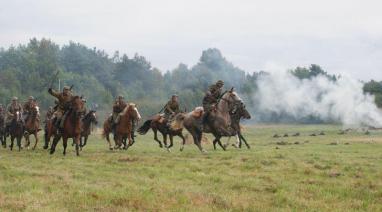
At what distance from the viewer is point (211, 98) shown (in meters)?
25.8

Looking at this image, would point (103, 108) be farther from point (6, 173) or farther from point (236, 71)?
point (6, 173)

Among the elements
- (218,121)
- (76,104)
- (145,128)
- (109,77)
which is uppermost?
(109,77)

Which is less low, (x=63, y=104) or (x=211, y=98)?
(x=211, y=98)

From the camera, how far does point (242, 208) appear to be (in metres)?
11.7

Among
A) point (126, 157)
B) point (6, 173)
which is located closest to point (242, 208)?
point (6, 173)

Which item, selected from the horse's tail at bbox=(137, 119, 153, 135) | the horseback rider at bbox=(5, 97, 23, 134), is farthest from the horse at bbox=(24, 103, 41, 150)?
the horse's tail at bbox=(137, 119, 153, 135)

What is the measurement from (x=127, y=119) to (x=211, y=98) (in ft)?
12.7

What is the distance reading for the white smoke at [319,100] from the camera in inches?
2292

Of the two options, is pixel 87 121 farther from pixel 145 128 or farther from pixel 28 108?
pixel 28 108

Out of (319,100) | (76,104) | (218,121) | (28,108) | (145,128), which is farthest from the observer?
(319,100)

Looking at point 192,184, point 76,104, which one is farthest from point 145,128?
point 192,184

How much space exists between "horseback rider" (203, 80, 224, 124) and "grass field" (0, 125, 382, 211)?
517cm

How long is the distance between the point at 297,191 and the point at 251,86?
70736 millimetres

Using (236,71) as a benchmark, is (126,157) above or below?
below
